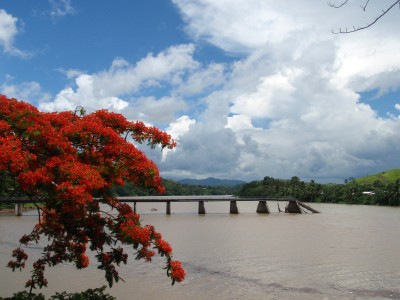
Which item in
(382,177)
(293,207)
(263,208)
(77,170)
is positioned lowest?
(263,208)

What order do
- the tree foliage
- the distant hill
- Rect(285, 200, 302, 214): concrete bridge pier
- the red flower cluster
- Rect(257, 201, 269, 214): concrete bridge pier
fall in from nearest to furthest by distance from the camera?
the tree foliage
the red flower cluster
Rect(257, 201, 269, 214): concrete bridge pier
Rect(285, 200, 302, 214): concrete bridge pier
the distant hill

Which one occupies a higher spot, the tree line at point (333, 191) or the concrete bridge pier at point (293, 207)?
the tree line at point (333, 191)

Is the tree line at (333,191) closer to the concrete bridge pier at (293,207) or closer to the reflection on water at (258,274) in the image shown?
the concrete bridge pier at (293,207)

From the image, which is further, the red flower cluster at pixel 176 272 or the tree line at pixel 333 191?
the tree line at pixel 333 191

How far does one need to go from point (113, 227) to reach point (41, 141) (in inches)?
71.1

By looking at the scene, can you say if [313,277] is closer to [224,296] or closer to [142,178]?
[224,296]

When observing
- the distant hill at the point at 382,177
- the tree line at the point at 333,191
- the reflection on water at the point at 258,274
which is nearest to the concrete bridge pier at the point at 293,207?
the tree line at the point at 333,191

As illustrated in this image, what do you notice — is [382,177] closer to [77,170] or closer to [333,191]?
[333,191]

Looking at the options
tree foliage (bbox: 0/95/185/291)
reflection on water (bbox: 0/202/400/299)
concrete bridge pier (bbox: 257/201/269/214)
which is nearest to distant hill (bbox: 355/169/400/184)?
concrete bridge pier (bbox: 257/201/269/214)

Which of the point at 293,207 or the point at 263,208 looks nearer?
the point at 263,208

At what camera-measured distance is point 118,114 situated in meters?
8.18

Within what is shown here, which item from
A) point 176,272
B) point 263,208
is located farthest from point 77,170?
point 263,208

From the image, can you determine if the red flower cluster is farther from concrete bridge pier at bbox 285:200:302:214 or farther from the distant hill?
the distant hill

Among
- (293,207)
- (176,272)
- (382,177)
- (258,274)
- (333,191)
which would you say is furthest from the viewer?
(382,177)
